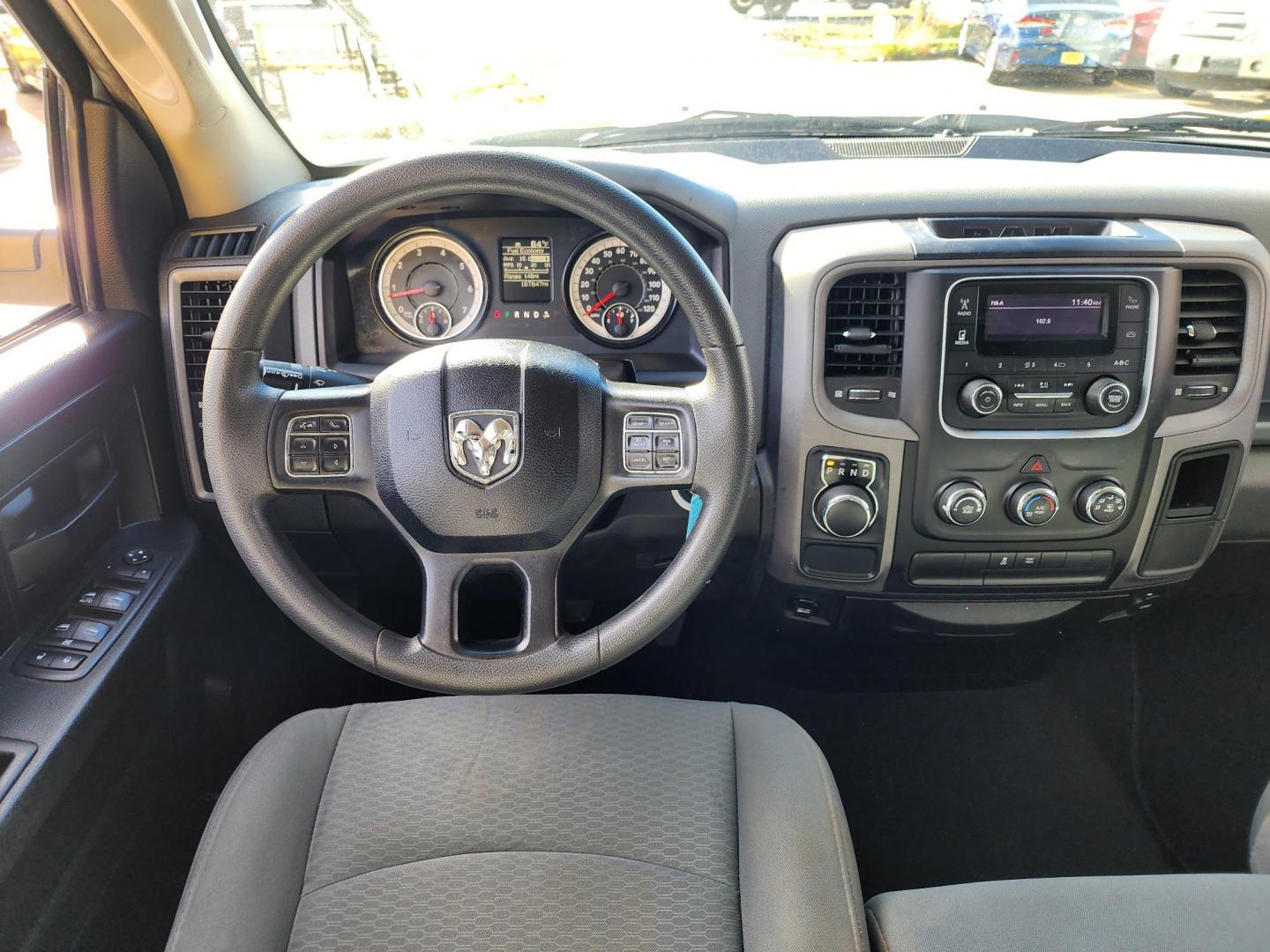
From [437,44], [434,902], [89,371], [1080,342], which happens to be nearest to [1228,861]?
[1080,342]

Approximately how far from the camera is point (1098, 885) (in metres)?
1.03

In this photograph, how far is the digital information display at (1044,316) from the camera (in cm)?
156

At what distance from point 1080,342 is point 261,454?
1.25 metres

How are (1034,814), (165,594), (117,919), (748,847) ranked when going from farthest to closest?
(1034,814)
(165,594)
(117,919)
(748,847)

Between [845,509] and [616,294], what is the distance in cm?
55

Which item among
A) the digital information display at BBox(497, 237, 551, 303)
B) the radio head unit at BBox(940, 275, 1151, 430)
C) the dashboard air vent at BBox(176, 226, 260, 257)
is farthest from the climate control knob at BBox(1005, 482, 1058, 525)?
the dashboard air vent at BBox(176, 226, 260, 257)

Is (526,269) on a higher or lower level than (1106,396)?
higher

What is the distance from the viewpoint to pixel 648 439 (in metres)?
1.29

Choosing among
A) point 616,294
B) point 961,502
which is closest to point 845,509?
point 961,502

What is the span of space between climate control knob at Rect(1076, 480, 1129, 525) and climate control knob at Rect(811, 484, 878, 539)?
35 centimetres

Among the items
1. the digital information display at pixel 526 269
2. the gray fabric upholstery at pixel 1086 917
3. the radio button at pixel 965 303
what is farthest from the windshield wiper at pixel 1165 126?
the gray fabric upholstery at pixel 1086 917

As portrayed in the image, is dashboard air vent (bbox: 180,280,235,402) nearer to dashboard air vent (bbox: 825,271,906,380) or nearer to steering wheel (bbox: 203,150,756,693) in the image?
steering wheel (bbox: 203,150,756,693)

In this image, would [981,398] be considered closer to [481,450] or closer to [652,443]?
[652,443]

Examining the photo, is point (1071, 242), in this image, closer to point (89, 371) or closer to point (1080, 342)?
point (1080, 342)
